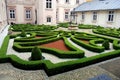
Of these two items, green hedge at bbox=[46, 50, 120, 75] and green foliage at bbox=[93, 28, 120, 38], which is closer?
green hedge at bbox=[46, 50, 120, 75]

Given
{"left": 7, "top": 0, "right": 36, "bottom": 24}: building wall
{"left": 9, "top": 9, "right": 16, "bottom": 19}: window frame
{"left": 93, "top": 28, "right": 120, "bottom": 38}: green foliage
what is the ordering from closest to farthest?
{"left": 93, "top": 28, "right": 120, "bottom": 38}: green foliage < {"left": 7, "top": 0, "right": 36, "bottom": 24}: building wall < {"left": 9, "top": 9, "right": 16, "bottom": 19}: window frame

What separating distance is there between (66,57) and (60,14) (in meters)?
28.6

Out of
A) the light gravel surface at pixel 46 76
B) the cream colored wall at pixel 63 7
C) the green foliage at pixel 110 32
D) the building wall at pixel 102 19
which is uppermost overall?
the cream colored wall at pixel 63 7

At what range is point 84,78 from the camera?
565 centimetres

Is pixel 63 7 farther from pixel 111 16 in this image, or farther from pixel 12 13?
pixel 111 16

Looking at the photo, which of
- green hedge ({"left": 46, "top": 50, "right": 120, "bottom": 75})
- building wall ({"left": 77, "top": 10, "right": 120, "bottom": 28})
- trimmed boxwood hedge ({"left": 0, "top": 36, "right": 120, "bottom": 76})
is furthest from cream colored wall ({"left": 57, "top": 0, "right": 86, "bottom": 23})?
trimmed boxwood hedge ({"left": 0, "top": 36, "right": 120, "bottom": 76})

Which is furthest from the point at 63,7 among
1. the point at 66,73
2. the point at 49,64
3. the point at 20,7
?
the point at 66,73

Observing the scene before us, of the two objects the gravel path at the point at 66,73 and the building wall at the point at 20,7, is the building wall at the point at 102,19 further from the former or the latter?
the gravel path at the point at 66,73

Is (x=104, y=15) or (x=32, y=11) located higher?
(x=32, y=11)

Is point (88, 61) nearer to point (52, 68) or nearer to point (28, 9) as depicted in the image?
point (52, 68)

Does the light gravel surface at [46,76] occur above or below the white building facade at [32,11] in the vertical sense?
below

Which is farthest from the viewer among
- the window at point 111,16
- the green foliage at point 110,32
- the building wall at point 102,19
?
the window at point 111,16

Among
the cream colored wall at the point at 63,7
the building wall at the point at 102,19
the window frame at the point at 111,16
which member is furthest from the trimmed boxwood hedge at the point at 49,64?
the cream colored wall at the point at 63,7

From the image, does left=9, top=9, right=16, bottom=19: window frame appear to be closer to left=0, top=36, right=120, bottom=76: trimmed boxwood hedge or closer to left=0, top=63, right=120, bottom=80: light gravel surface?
left=0, top=36, right=120, bottom=76: trimmed boxwood hedge
